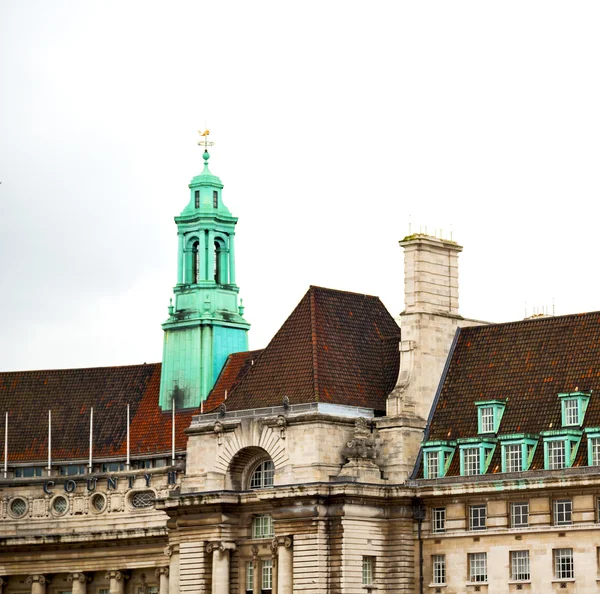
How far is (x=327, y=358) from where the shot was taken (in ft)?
385

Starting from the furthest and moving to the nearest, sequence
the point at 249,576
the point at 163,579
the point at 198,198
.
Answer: the point at 198,198
the point at 163,579
the point at 249,576

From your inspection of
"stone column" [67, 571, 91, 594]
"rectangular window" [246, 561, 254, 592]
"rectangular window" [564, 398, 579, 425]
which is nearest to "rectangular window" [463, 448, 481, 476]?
"rectangular window" [564, 398, 579, 425]

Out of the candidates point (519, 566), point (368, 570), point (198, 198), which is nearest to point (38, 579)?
point (198, 198)

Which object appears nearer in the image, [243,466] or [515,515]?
[515,515]

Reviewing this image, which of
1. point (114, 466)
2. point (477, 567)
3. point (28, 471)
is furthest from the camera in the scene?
point (28, 471)

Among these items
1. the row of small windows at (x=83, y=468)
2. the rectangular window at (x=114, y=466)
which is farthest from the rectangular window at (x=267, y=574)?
the rectangular window at (x=114, y=466)

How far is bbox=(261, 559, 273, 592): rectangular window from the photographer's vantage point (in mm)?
115125

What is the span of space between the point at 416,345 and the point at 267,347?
8199 mm

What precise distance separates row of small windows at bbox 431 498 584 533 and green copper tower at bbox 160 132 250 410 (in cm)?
2243

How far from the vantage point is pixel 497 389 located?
378ft

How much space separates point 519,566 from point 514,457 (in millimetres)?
5127

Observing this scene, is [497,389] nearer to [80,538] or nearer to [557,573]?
[557,573]

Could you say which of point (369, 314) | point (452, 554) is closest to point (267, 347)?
point (369, 314)

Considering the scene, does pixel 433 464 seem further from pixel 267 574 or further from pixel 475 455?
pixel 267 574
